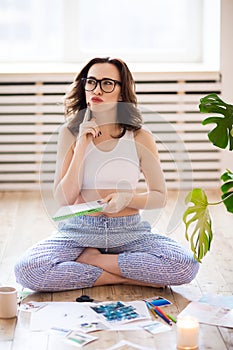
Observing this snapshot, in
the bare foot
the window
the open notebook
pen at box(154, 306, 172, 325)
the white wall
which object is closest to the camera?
pen at box(154, 306, 172, 325)

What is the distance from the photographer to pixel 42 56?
513 cm

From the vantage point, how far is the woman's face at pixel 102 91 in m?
2.89

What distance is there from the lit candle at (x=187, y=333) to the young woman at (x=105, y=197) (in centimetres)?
56

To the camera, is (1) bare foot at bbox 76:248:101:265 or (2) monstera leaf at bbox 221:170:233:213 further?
(1) bare foot at bbox 76:248:101:265

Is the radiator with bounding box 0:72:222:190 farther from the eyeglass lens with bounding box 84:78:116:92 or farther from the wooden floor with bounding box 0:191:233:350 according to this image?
the eyeglass lens with bounding box 84:78:116:92

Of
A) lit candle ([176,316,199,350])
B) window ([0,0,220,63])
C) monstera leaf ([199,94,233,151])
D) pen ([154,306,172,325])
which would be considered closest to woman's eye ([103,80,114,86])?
monstera leaf ([199,94,233,151])

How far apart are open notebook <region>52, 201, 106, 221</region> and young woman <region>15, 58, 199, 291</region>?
0.27 ft

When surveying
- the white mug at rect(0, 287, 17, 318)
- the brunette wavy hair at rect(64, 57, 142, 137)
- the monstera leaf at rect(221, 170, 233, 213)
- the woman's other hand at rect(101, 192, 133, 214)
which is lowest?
the white mug at rect(0, 287, 17, 318)

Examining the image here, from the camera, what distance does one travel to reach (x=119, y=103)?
118 inches

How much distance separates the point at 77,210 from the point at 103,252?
1.23ft

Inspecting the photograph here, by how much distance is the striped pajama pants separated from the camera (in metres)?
2.86

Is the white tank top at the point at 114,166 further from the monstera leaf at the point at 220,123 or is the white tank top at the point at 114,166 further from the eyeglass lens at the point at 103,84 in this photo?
the monstera leaf at the point at 220,123

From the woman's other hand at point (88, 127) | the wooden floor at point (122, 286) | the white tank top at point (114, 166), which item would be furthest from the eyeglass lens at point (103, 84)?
the wooden floor at point (122, 286)

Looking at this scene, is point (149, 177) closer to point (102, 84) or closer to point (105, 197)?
point (105, 197)
